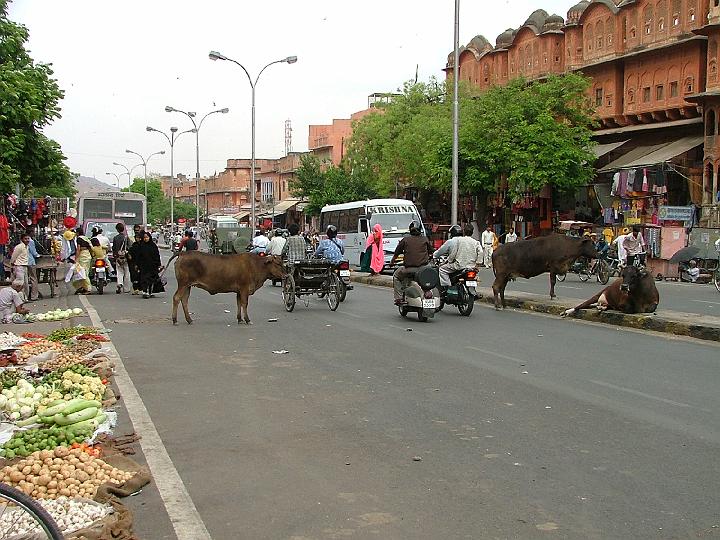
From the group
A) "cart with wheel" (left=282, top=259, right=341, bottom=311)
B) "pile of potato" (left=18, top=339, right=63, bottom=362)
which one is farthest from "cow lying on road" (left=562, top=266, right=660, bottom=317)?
"pile of potato" (left=18, top=339, right=63, bottom=362)

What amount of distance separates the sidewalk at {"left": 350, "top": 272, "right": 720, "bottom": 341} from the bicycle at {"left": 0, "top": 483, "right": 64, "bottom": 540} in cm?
1199

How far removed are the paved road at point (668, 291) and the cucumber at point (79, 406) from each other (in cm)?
1283

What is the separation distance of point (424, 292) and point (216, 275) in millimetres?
3782

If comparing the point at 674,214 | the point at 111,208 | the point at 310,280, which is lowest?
the point at 310,280

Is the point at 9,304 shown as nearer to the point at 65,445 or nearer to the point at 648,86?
the point at 65,445

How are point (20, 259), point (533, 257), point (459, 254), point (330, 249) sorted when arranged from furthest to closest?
1. point (20, 259)
2. point (330, 249)
3. point (533, 257)
4. point (459, 254)

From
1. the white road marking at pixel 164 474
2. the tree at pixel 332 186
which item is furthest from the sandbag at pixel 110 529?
the tree at pixel 332 186

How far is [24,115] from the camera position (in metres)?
21.8

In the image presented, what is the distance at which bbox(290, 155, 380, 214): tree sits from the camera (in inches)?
2393

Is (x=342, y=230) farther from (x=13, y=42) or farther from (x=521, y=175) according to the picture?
(x=13, y=42)

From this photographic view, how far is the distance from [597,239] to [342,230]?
11190mm

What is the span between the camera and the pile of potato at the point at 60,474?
5.36 meters

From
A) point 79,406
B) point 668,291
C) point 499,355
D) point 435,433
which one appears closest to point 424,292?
point 499,355

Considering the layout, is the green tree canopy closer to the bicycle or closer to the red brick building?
the red brick building
